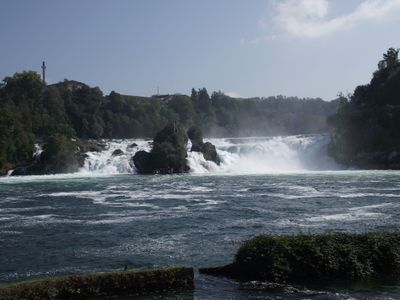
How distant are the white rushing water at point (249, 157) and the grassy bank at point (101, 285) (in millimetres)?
60550

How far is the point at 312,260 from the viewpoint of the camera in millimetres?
16172

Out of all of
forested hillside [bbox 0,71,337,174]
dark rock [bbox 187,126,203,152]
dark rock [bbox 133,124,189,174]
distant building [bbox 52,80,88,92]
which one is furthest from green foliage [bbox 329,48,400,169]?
distant building [bbox 52,80,88,92]

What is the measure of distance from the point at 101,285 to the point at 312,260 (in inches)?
242

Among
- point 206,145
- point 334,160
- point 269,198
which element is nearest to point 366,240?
point 269,198

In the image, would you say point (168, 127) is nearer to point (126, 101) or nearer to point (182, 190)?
point (182, 190)

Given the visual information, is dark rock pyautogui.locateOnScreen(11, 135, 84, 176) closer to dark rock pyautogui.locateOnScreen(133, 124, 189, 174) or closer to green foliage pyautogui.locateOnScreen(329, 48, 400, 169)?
dark rock pyautogui.locateOnScreen(133, 124, 189, 174)

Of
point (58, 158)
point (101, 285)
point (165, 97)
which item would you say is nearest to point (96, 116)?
point (58, 158)

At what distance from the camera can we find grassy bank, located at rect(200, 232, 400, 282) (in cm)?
1594

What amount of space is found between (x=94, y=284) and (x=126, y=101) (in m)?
115

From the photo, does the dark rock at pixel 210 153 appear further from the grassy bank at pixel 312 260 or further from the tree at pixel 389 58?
the grassy bank at pixel 312 260

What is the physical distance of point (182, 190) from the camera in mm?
47125

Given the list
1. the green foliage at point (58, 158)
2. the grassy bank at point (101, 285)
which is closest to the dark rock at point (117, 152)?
the green foliage at point (58, 158)

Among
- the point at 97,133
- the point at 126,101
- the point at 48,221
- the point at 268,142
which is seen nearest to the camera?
the point at 48,221

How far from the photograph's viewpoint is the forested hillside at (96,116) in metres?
82.7
